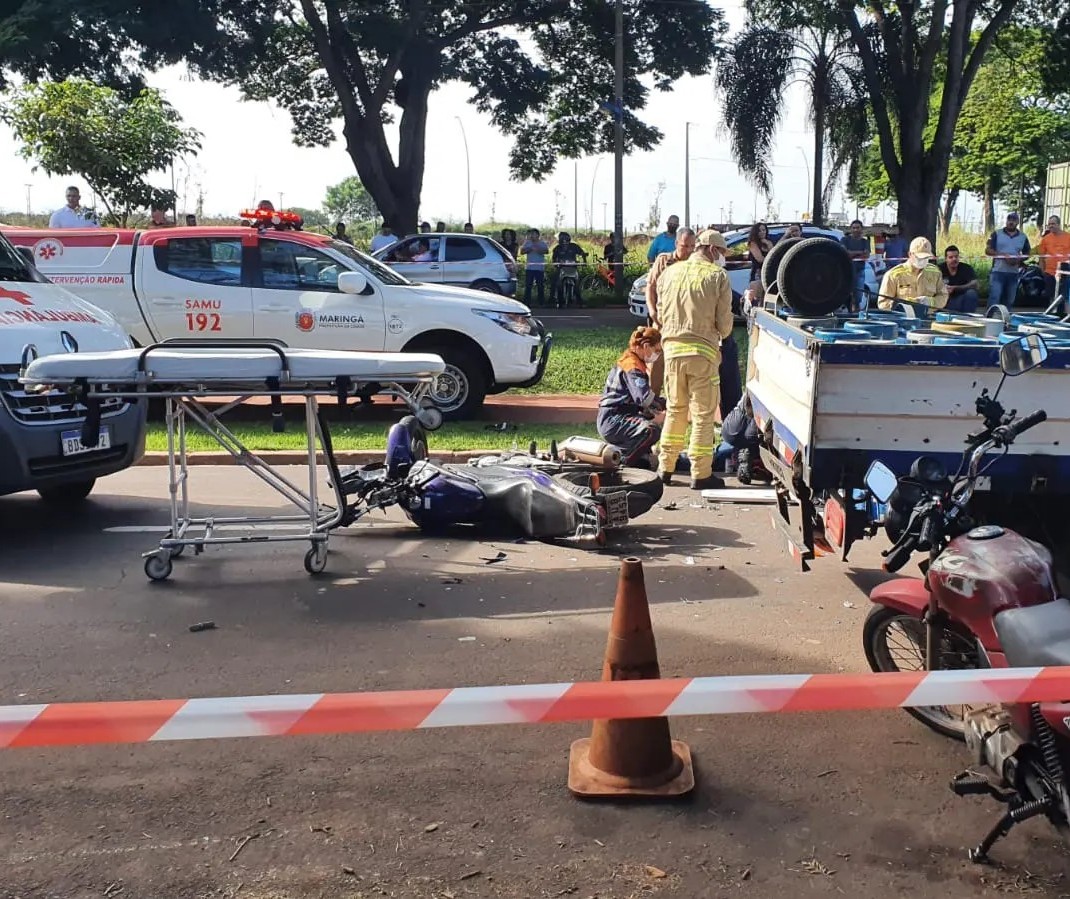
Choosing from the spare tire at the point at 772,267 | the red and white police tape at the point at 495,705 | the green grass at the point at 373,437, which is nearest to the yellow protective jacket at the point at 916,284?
the green grass at the point at 373,437

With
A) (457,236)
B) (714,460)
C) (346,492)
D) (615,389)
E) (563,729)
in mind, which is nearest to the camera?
(563,729)

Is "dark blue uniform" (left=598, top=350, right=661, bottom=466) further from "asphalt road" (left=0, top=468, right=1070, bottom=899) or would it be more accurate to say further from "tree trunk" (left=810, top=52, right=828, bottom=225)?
"tree trunk" (left=810, top=52, right=828, bottom=225)

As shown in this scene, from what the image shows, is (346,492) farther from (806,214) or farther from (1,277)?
(806,214)

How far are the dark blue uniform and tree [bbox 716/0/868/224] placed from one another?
20553 millimetres

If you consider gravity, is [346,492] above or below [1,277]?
below

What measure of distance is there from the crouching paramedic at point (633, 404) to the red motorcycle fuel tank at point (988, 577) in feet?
15.8

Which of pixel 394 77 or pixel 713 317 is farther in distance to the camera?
pixel 394 77

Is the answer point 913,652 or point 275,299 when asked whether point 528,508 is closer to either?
point 913,652

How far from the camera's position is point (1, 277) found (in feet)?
24.4

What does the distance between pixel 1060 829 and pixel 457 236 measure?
64.2 ft

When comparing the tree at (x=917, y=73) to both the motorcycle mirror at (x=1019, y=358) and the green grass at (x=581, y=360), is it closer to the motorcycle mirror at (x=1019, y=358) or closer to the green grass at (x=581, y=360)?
the green grass at (x=581, y=360)

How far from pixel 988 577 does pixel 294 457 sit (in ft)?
23.2

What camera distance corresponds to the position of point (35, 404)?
6.69 meters

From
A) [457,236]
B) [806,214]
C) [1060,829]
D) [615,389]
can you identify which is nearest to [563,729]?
[1060,829]
